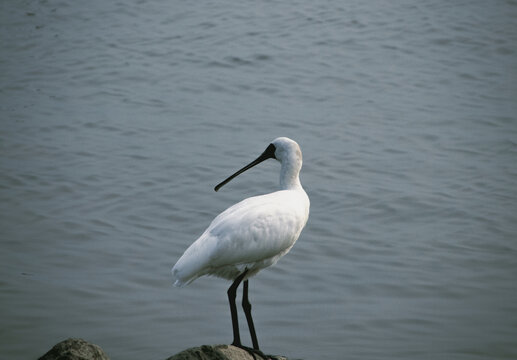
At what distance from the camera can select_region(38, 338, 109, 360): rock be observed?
18.2 feet

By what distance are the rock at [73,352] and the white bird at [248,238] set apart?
1.07m

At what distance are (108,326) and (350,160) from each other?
536cm

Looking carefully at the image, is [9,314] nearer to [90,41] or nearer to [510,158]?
[510,158]

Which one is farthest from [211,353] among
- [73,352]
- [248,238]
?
[248,238]

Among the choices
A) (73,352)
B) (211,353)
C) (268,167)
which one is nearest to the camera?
(73,352)

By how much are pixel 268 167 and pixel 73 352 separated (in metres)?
6.69

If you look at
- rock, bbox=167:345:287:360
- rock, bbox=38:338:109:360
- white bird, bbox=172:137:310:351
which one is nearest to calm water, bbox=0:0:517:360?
white bird, bbox=172:137:310:351

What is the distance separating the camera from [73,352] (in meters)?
5.56

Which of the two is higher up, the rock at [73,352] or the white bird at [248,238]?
the white bird at [248,238]

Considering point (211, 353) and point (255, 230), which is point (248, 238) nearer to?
point (255, 230)

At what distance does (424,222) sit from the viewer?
409 inches

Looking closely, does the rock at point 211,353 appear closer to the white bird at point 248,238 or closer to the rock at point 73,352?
the white bird at point 248,238

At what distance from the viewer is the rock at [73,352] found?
5.54m

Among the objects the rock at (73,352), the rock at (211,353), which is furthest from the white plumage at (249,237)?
the rock at (73,352)
